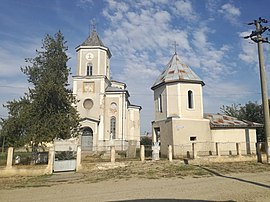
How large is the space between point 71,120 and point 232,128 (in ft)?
47.1

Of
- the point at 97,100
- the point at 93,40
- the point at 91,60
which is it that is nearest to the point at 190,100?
the point at 97,100

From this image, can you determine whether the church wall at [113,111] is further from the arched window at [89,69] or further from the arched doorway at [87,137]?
the arched window at [89,69]

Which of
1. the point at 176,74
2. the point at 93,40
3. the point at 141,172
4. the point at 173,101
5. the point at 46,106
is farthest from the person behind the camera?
the point at 93,40

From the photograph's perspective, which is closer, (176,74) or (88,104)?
(176,74)

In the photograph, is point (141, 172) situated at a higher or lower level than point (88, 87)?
lower

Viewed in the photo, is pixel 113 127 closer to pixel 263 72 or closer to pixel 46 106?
pixel 46 106

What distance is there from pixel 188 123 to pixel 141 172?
8236mm

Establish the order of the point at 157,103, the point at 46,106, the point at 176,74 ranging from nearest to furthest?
the point at 46,106 → the point at 176,74 → the point at 157,103

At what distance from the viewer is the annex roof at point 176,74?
22.5 metres

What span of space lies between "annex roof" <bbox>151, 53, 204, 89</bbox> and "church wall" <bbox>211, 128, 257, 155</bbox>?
4954 mm

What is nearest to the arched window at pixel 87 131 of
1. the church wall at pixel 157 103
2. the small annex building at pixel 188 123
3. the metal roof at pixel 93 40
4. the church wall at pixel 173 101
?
the small annex building at pixel 188 123

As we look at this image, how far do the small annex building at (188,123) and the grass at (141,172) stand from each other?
3.59m

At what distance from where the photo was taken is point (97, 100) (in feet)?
104

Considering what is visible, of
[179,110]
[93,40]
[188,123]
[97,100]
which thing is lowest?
[188,123]
